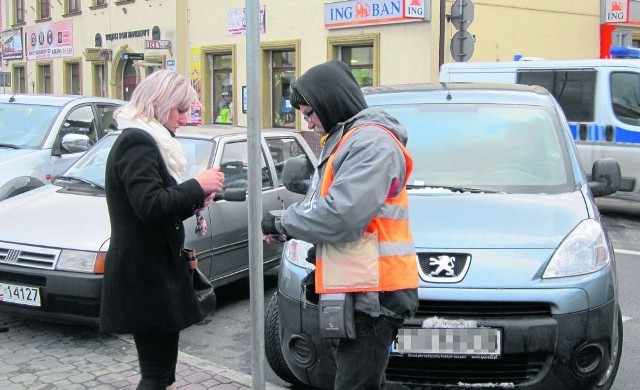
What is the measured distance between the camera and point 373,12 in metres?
17.7

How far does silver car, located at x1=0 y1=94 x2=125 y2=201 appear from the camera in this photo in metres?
7.67

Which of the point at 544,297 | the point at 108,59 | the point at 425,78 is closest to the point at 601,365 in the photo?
the point at 544,297

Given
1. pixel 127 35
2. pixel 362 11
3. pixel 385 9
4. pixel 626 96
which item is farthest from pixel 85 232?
pixel 127 35

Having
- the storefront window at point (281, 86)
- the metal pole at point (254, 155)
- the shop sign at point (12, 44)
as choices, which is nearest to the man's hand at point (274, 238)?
the metal pole at point (254, 155)

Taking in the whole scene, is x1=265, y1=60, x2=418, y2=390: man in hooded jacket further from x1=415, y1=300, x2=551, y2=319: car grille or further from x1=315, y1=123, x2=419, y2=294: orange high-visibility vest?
x1=415, y1=300, x2=551, y2=319: car grille

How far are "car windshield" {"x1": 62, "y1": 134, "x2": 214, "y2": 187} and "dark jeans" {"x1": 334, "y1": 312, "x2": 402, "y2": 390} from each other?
12.1 feet

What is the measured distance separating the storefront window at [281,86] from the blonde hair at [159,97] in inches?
694

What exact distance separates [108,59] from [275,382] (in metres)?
24.3

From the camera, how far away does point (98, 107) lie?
357 inches

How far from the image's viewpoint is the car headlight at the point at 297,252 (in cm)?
403

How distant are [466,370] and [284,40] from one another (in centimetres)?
1752

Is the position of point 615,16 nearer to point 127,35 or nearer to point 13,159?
point 127,35

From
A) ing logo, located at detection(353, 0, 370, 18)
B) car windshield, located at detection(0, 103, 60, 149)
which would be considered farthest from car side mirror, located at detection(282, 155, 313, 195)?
ing logo, located at detection(353, 0, 370, 18)

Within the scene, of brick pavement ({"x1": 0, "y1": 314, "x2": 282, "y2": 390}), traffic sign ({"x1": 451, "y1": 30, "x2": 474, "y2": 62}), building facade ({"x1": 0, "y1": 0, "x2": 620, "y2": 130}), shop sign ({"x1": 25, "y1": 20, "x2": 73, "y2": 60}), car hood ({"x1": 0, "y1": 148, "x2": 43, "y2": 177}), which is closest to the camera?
brick pavement ({"x1": 0, "y1": 314, "x2": 282, "y2": 390})
